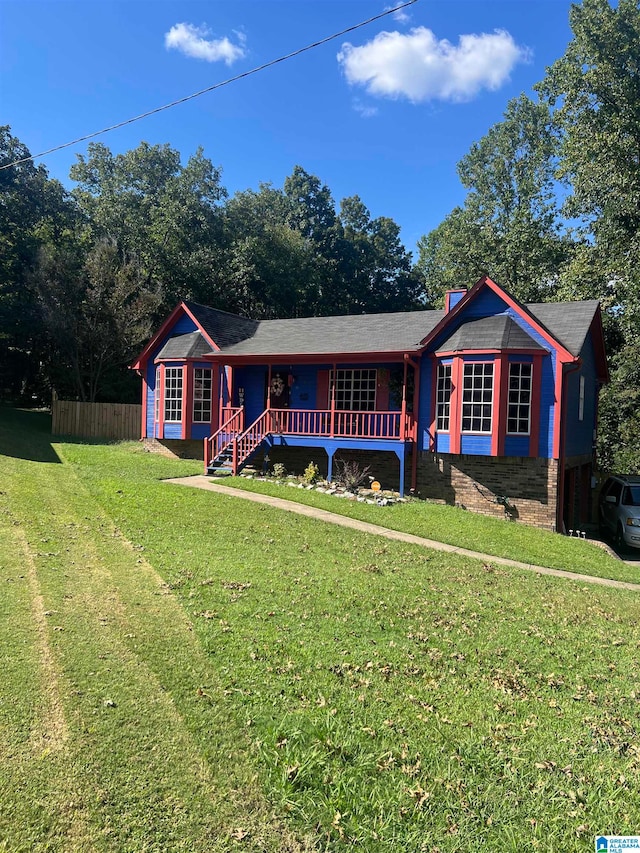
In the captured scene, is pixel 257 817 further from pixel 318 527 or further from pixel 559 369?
pixel 559 369

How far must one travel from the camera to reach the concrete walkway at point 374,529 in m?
9.48

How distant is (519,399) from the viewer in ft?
46.0

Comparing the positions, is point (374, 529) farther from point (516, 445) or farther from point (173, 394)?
point (173, 394)

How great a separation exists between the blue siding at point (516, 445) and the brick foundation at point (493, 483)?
27 centimetres

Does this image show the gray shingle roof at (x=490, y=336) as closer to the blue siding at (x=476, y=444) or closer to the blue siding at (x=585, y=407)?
the blue siding at (x=585, y=407)

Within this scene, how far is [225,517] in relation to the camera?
10438 millimetres

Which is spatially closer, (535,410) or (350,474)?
(535,410)

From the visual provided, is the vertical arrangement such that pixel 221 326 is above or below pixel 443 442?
above

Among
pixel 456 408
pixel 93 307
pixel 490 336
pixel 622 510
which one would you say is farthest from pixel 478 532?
pixel 93 307

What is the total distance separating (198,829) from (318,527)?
25.1ft

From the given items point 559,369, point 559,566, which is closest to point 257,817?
point 559,566

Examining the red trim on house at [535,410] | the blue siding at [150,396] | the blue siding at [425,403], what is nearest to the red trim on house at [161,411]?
the blue siding at [150,396]

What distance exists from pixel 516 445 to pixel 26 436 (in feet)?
59.4

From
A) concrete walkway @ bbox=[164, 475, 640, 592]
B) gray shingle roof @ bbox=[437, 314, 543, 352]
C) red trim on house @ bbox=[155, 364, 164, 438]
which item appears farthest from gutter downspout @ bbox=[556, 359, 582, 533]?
red trim on house @ bbox=[155, 364, 164, 438]
